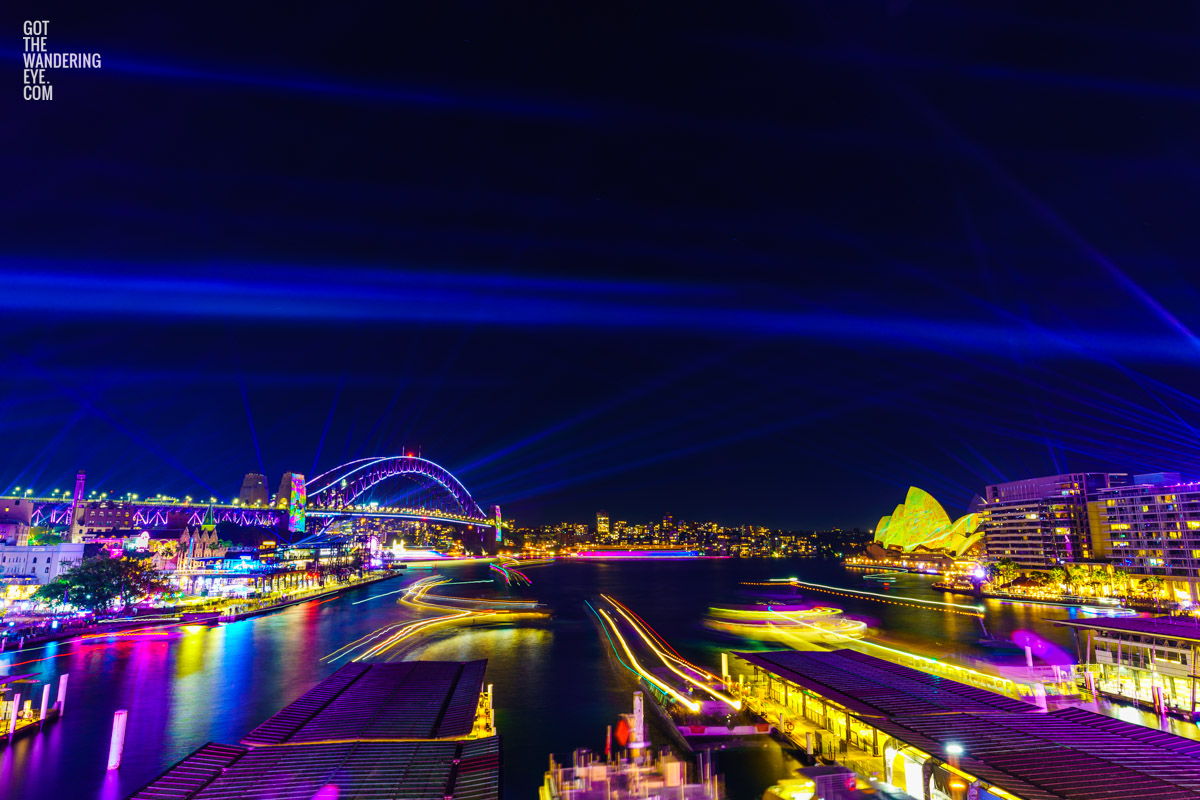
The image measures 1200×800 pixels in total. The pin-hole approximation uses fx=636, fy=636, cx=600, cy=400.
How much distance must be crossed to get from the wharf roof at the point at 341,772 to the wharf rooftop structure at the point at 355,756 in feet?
0.05

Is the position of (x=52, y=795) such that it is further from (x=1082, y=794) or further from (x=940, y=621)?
(x=940, y=621)

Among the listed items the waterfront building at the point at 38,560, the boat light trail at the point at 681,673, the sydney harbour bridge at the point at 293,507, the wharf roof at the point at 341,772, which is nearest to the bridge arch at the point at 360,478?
the sydney harbour bridge at the point at 293,507

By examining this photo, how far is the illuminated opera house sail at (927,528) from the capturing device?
363ft

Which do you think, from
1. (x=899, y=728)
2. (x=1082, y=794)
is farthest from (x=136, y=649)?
(x=1082, y=794)

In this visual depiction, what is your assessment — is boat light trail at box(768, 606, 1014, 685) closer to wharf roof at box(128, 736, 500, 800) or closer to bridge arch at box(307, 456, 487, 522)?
wharf roof at box(128, 736, 500, 800)

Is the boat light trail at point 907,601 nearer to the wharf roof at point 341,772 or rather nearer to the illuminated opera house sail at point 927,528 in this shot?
the illuminated opera house sail at point 927,528

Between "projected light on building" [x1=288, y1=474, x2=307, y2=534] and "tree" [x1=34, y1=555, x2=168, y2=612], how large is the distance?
1771 inches

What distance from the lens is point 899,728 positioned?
12508mm

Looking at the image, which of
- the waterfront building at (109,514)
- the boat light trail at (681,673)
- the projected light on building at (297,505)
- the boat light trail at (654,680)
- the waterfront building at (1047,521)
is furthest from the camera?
the waterfront building at (109,514)

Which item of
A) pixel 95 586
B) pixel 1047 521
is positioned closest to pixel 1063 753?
pixel 95 586

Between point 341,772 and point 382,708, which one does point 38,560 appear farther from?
point 341,772

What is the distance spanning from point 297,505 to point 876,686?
87.6 meters

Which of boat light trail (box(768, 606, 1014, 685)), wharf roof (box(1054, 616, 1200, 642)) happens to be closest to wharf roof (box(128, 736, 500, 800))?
wharf roof (box(1054, 616, 1200, 642))

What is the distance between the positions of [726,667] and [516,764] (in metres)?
9.34
